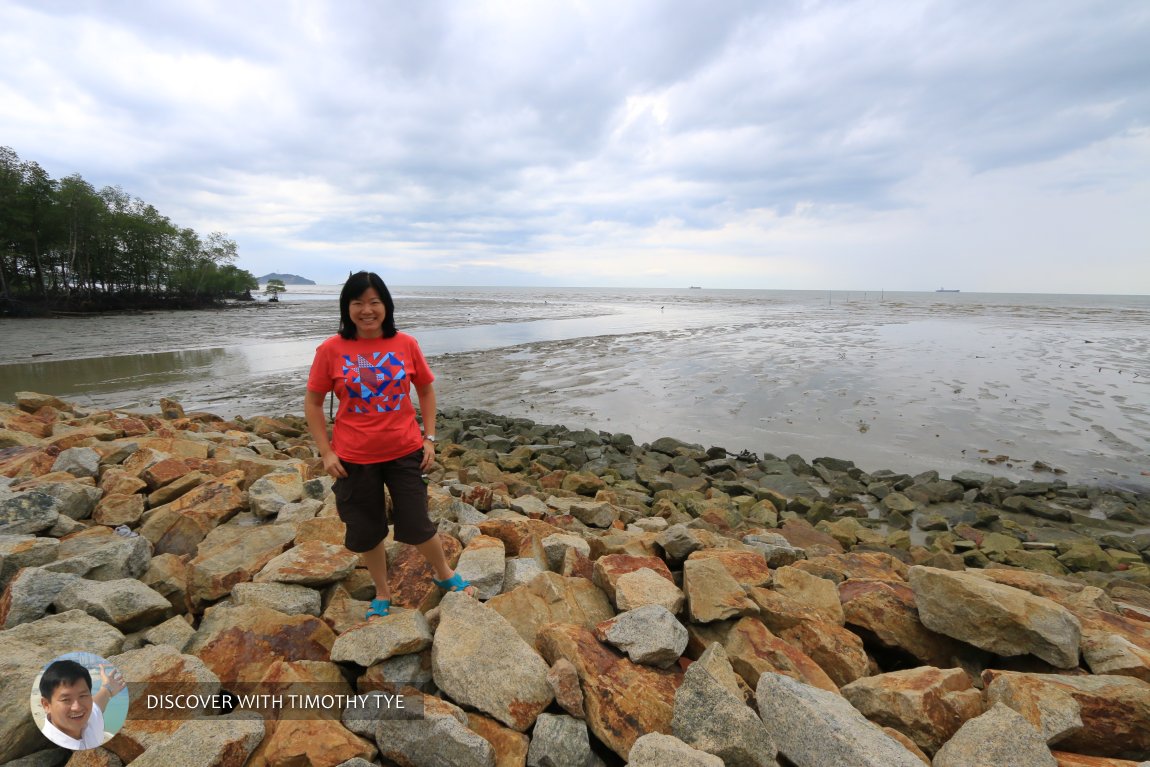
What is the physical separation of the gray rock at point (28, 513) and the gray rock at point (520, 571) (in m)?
3.37

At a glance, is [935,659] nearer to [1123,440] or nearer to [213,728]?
[213,728]

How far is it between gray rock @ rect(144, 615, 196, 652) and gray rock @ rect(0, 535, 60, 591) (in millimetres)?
1177

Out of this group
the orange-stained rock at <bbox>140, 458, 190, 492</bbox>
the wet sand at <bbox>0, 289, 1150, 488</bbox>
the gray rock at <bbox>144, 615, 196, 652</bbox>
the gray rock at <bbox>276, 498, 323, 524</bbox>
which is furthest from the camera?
the wet sand at <bbox>0, 289, 1150, 488</bbox>

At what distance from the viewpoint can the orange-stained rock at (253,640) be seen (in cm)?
254

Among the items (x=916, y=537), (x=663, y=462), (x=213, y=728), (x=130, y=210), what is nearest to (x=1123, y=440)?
(x=916, y=537)

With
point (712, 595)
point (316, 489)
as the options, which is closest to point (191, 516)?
point (316, 489)

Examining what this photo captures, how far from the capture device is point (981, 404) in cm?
1195

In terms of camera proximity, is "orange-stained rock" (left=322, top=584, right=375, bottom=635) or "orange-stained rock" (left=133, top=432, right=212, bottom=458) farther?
"orange-stained rock" (left=133, top=432, right=212, bottom=458)

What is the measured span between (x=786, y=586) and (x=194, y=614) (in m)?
3.86

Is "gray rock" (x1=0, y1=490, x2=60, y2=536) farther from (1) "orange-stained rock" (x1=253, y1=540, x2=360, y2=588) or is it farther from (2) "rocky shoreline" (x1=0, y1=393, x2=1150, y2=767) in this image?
(1) "orange-stained rock" (x1=253, y1=540, x2=360, y2=588)

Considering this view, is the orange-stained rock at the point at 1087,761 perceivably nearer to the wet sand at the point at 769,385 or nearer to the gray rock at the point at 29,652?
the gray rock at the point at 29,652

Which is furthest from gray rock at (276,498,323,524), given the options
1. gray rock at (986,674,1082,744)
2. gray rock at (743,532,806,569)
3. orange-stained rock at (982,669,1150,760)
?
orange-stained rock at (982,669,1150,760)

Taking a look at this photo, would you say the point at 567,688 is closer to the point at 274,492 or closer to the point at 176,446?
the point at 274,492

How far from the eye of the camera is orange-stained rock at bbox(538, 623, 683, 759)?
2.24 metres
